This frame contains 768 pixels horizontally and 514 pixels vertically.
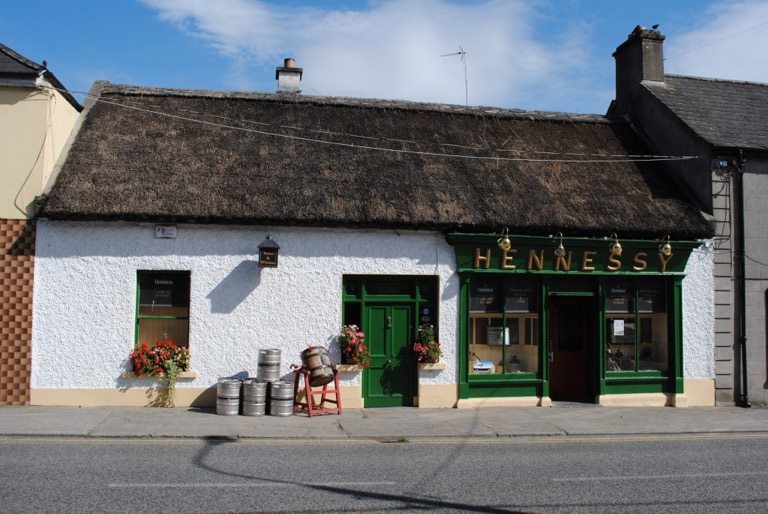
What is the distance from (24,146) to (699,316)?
13.4 meters

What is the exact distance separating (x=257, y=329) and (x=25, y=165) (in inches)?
197

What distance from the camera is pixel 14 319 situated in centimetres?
1230

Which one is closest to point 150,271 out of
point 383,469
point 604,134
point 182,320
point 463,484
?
point 182,320

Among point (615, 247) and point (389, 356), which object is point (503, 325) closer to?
point (389, 356)

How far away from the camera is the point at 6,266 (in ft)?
40.4

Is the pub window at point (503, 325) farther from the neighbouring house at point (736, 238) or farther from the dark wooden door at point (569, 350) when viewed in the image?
the neighbouring house at point (736, 238)

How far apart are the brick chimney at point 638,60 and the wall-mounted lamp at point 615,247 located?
541 cm

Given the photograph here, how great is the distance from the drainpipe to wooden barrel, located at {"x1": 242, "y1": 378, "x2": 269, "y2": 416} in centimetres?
969

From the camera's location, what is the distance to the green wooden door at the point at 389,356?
1351 centimetres

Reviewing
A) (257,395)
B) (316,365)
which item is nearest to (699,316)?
(316,365)

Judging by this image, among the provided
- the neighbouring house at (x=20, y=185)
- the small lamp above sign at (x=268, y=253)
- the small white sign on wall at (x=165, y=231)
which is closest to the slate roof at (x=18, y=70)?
the neighbouring house at (x=20, y=185)

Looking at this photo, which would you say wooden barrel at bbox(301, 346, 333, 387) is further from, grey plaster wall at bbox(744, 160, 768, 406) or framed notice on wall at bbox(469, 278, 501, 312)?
grey plaster wall at bbox(744, 160, 768, 406)

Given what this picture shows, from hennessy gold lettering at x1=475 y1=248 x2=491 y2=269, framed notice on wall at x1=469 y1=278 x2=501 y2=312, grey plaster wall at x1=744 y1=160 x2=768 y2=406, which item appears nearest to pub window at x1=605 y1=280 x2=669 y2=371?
grey plaster wall at x1=744 y1=160 x2=768 y2=406

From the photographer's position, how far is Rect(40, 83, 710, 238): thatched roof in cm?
1301
